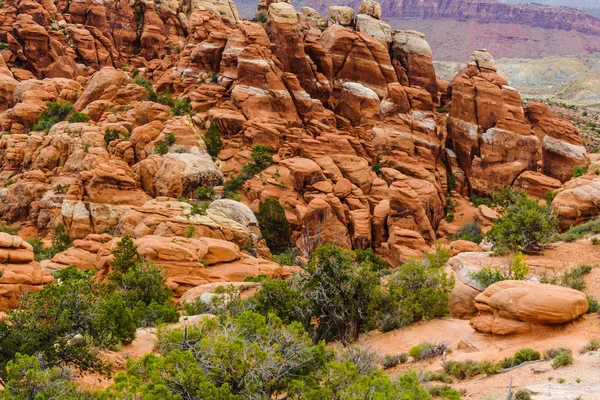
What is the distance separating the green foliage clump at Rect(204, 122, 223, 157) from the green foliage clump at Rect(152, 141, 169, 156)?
4.09 meters

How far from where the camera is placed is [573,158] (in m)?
53.8

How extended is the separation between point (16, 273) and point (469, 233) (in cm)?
3577

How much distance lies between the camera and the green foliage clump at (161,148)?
134ft

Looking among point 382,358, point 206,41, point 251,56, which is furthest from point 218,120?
point 382,358

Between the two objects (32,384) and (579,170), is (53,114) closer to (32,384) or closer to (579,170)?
(32,384)

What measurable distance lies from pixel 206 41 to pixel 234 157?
16330 mm

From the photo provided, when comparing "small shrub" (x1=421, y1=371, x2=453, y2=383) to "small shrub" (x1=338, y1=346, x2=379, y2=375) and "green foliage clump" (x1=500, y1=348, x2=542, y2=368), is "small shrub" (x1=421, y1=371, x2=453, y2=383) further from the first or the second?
"green foliage clump" (x1=500, y1=348, x2=542, y2=368)

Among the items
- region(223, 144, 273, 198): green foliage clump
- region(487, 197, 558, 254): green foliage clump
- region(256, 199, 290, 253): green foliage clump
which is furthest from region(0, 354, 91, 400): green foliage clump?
region(223, 144, 273, 198): green foliage clump

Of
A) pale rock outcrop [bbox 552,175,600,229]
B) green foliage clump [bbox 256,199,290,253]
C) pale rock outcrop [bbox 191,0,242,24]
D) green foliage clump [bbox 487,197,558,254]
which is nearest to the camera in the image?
green foliage clump [bbox 487,197,558,254]

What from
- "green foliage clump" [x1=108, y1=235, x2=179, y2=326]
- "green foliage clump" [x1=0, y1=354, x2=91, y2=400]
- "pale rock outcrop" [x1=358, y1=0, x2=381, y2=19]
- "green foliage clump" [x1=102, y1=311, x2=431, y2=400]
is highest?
"pale rock outcrop" [x1=358, y1=0, x2=381, y2=19]

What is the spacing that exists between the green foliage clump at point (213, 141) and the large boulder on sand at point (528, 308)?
3097 centimetres

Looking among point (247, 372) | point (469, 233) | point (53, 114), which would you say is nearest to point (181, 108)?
point (53, 114)

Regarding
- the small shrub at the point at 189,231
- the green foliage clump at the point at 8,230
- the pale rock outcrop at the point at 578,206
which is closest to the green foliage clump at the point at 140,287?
the small shrub at the point at 189,231

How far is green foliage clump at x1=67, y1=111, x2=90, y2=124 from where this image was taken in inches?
1793
